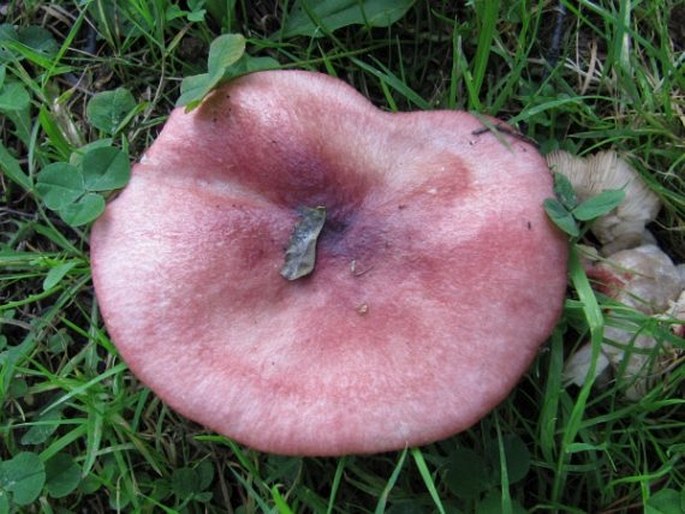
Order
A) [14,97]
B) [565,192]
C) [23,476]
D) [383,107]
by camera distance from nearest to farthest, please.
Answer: [565,192], [23,476], [14,97], [383,107]

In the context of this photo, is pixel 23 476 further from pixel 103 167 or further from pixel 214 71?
pixel 214 71

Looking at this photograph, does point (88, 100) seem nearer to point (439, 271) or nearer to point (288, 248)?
point (288, 248)

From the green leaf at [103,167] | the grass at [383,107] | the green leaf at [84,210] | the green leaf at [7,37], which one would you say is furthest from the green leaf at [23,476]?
the green leaf at [7,37]

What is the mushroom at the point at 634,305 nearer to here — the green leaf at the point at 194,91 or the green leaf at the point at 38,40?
the green leaf at the point at 194,91

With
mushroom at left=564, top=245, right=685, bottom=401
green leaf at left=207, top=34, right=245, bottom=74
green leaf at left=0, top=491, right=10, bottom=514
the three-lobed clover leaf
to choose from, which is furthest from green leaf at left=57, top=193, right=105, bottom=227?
mushroom at left=564, top=245, right=685, bottom=401

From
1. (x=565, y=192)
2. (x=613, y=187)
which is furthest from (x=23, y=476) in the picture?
(x=613, y=187)
